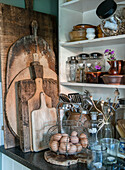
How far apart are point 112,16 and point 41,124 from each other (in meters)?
0.92

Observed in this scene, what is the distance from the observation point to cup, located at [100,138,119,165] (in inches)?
56.2

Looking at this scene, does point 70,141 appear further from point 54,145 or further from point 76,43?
point 76,43

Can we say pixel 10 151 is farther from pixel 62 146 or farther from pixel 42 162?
pixel 62 146

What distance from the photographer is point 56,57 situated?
6.72ft

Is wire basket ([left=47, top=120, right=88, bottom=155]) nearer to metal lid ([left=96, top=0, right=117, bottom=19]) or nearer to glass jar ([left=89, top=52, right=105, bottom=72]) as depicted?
glass jar ([left=89, top=52, right=105, bottom=72])

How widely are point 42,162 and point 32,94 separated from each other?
513mm

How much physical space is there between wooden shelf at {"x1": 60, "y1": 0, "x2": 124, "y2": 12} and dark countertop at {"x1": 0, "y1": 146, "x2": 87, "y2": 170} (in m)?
1.17

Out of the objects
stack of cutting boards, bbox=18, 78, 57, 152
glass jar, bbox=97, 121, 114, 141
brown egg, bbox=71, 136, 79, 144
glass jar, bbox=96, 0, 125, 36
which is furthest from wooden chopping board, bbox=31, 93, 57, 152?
glass jar, bbox=96, 0, 125, 36

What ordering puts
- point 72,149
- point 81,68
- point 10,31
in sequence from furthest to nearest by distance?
point 81,68 < point 10,31 < point 72,149

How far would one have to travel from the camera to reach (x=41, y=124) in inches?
68.4

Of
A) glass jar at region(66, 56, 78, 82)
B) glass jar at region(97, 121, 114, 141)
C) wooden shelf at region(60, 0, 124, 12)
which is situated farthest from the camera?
glass jar at region(66, 56, 78, 82)

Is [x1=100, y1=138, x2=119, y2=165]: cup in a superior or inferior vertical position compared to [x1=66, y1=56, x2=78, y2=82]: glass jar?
inferior

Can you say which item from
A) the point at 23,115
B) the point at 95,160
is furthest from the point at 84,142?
the point at 23,115

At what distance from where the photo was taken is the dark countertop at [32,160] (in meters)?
1.43
